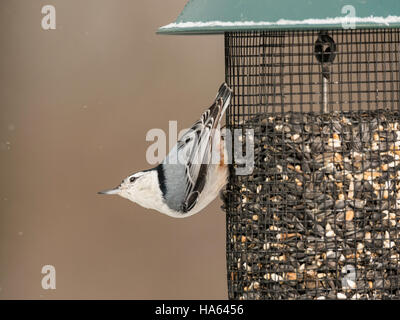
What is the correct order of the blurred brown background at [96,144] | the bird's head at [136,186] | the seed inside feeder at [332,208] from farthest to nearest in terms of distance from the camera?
the blurred brown background at [96,144]
the bird's head at [136,186]
the seed inside feeder at [332,208]

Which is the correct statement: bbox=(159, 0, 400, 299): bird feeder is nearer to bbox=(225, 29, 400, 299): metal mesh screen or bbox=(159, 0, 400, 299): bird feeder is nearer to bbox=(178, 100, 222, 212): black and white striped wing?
bbox=(225, 29, 400, 299): metal mesh screen

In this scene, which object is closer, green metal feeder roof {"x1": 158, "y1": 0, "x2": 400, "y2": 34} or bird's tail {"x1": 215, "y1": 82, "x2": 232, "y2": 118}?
green metal feeder roof {"x1": 158, "y1": 0, "x2": 400, "y2": 34}

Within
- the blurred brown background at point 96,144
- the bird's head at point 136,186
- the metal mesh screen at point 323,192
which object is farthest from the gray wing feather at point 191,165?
the blurred brown background at point 96,144

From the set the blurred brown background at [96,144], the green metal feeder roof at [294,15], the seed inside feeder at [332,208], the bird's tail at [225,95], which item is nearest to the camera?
the green metal feeder roof at [294,15]

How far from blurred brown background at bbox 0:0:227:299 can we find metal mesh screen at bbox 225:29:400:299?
237cm

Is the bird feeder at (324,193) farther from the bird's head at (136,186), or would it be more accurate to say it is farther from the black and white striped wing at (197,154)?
the bird's head at (136,186)

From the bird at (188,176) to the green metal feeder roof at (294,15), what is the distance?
0.76m

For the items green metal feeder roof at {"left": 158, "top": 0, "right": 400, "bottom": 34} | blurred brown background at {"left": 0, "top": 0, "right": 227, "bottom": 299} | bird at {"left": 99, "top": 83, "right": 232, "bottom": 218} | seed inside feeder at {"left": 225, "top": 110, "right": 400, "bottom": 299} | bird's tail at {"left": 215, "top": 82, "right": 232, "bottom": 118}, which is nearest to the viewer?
green metal feeder roof at {"left": 158, "top": 0, "right": 400, "bottom": 34}

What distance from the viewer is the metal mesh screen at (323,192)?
384cm

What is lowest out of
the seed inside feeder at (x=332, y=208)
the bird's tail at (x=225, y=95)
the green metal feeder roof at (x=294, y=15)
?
the seed inside feeder at (x=332, y=208)

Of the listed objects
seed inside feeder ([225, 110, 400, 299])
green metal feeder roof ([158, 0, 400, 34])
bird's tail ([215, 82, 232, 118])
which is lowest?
seed inside feeder ([225, 110, 400, 299])

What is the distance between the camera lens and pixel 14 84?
260 inches

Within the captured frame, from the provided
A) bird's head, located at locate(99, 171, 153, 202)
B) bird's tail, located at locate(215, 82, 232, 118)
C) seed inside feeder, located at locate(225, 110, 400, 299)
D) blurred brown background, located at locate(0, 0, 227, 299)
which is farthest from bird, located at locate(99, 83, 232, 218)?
blurred brown background, located at locate(0, 0, 227, 299)

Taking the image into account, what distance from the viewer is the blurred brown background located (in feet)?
20.9
